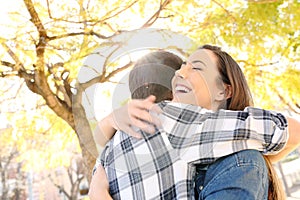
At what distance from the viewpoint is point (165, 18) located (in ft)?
6.03

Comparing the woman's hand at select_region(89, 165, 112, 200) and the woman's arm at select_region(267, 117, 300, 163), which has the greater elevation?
the woman's arm at select_region(267, 117, 300, 163)

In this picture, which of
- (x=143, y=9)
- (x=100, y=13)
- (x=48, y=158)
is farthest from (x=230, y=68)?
(x=48, y=158)

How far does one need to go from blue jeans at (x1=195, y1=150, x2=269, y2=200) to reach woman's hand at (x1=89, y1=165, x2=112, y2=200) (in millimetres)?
122

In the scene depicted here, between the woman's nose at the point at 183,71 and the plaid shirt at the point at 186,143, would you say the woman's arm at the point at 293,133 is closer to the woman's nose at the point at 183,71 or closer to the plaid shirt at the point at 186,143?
the plaid shirt at the point at 186,143

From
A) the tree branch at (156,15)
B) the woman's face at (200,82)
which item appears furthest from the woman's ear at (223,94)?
the tree branch at (156,15)

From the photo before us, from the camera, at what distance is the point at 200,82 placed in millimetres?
528

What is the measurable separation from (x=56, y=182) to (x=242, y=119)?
7.78 meters

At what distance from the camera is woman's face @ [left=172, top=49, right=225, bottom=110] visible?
52 cm

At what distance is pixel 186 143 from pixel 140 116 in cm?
7

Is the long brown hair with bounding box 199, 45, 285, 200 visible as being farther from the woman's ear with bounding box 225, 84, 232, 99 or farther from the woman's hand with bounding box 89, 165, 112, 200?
the woman's hand with bounding box 89, 165, 112, 200

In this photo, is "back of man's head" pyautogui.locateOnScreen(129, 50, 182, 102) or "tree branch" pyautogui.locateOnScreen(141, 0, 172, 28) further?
"tree branch" pyautogui.locateOnScreen(141, 0, 172, 28)

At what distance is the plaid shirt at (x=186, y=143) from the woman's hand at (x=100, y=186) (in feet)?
0.13

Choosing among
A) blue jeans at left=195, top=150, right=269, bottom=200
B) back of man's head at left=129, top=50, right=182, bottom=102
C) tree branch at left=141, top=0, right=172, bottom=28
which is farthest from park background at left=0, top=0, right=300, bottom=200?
blue jeans at left=195, top=150, right=269, bottom=200

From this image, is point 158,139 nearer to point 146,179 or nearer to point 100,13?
point 146,179
